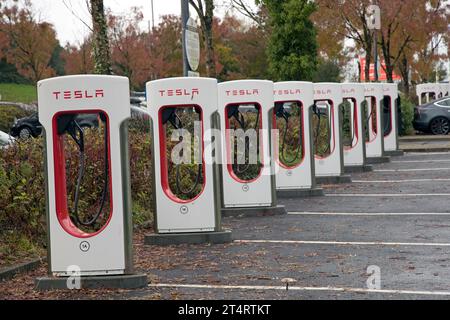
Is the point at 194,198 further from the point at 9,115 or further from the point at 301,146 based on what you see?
the point at 9,115

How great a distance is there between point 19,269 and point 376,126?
13985 millimetres

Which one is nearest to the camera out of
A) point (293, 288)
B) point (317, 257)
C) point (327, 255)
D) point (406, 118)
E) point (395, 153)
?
point (293, 288)

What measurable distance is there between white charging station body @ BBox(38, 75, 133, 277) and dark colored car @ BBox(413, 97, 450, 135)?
24023 mm

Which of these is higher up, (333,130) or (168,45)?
(168,45)

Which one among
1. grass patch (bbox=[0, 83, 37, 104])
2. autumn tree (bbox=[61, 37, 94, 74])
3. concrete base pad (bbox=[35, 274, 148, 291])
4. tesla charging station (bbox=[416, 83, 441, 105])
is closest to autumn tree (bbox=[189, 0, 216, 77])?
concrete base pad (bbox=[35, 274, 148, 291])

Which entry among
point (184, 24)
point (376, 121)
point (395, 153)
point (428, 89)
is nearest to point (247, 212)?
point (184, 24)

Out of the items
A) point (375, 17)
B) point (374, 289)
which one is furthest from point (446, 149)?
point (374, 289)

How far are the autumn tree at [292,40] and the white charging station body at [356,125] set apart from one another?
13.0 meters

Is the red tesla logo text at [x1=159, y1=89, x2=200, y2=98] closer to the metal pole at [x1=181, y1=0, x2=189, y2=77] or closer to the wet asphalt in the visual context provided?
the wet asphalt

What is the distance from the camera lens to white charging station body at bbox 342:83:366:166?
1830 cm

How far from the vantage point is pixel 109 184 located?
774 centimetres

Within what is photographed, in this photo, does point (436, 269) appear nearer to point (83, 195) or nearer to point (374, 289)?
point (374, 289)

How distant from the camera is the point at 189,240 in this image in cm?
994

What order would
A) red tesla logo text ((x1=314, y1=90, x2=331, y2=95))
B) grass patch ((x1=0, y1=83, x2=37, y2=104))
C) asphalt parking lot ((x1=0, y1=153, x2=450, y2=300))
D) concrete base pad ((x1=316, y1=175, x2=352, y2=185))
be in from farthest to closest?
grass patch ((x1=0, y1=83, x2=37, y2=104)) < concrete base pad ((x1=316, y1=175, x2=352, y2=185)) < red tesla logo text ((x1=314, y1=90, x2=331, y2=95)) < asphalt parking lot ((x1=0, y1=153, x2=450, y2=300))
